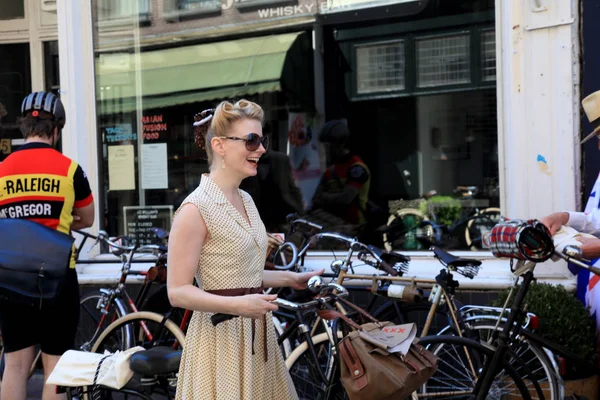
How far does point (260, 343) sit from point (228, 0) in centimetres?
431

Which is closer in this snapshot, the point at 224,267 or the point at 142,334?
the point at 224,267

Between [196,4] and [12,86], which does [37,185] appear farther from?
[12,86]

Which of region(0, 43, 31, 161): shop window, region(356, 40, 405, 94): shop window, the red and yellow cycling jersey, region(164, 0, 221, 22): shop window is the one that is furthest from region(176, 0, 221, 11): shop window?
the red and yellow cycling jersey

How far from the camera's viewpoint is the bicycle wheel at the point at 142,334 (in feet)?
15.1

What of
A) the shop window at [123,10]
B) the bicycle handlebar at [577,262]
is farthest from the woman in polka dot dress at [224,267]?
the shop window at [123,10]

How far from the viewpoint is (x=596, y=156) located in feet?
15.5

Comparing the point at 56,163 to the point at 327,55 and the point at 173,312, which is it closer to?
the point at 173,312

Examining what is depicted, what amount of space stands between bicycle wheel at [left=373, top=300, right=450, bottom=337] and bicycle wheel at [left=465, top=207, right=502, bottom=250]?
0.93 m

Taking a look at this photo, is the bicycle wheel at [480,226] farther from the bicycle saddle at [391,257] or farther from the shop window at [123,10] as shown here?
the shop window at [123,10]

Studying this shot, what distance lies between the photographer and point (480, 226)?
5.43 meters

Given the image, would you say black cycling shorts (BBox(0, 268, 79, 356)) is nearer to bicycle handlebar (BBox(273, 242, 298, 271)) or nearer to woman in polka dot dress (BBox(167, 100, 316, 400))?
bicycle handlebar (BBox(273, 242, 298, 271))

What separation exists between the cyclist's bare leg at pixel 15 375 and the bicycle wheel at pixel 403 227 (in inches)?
111

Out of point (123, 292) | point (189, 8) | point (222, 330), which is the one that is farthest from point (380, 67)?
point (222, 330)

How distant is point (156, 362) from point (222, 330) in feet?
3.13
